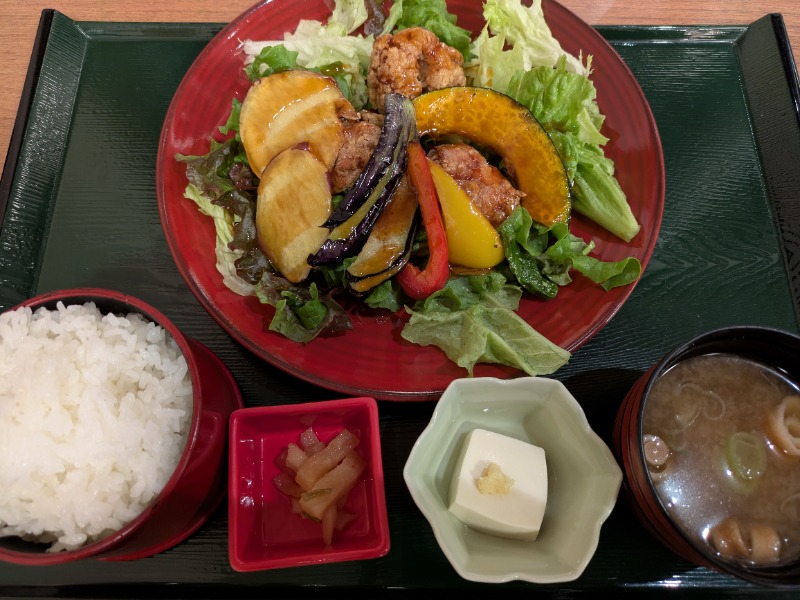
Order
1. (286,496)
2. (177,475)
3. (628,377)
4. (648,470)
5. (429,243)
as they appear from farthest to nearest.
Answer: (628,377) → (429,243) → (286,496) → (648,470) → (177,475)

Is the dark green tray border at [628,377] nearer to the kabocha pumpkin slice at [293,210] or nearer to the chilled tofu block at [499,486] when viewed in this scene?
the chilled tofu block at [499,486]

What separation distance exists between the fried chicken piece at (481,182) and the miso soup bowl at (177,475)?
1.00 meters

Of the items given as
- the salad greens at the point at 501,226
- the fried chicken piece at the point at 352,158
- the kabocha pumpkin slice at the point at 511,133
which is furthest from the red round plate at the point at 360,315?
the fried chicken piece at the point at 352,158

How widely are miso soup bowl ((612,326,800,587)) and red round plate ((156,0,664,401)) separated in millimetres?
311

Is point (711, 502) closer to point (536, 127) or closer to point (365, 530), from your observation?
point (365, 530)

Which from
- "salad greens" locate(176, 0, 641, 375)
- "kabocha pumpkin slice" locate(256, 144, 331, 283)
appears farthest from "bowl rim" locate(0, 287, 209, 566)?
"kabocha pumpkin slice" locate(256, 144, 331, 283)

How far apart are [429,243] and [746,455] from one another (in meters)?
1.09

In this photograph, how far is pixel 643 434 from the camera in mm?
1412

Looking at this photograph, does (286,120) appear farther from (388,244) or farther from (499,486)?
(499,486)

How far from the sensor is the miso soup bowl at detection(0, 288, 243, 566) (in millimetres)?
1185

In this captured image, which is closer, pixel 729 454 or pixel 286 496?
pixel 729 454

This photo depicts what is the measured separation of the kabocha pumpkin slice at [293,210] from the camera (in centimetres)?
178

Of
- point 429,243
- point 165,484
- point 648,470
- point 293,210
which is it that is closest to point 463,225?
point 429,243

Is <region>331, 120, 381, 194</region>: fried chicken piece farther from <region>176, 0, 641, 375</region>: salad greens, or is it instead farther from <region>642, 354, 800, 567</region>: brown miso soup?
<region>642, 354, 800, 567</region>: brown miso soup
